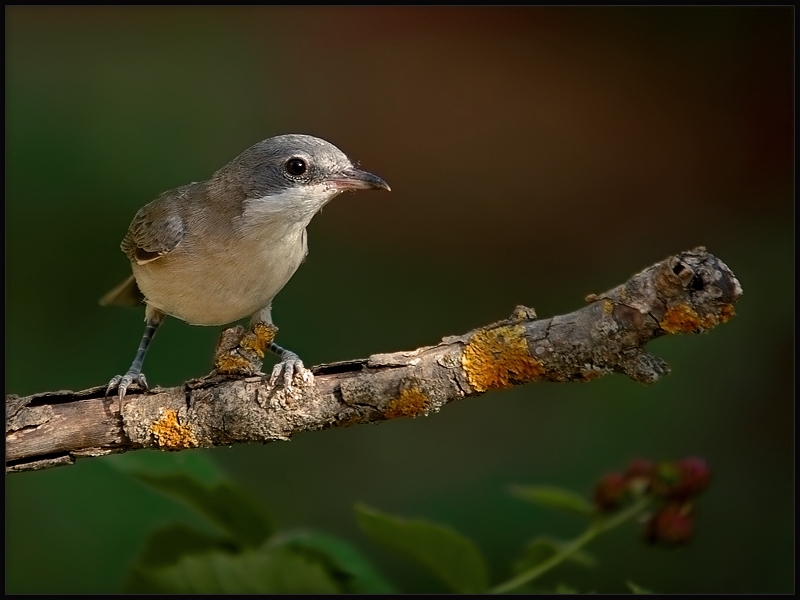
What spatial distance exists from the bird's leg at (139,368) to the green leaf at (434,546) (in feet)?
3.44

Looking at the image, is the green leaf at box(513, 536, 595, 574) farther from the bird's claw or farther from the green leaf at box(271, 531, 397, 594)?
the bird's claw

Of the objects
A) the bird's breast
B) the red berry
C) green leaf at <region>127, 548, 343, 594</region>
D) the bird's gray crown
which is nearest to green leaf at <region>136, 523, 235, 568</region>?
green leaf at <region>127, 548, 343, 594</region>

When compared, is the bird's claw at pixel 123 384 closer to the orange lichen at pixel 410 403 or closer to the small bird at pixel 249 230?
the small bird at pixel 249 230

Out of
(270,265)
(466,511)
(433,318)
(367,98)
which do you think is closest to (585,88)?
(367,98)

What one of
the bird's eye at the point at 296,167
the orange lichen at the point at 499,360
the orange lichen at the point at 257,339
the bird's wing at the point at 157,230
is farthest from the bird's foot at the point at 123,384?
the orange lichen at the point at 499,360

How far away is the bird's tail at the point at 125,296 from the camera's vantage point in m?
4.89

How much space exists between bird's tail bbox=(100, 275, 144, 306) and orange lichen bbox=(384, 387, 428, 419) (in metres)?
2.58

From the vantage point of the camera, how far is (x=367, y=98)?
7.51 m

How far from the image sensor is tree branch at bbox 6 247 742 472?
7.52 ft

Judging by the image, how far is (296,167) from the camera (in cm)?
384

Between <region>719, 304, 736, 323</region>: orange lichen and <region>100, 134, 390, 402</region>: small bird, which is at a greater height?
<region>719, 304, 736, 323</region>: orange lichen

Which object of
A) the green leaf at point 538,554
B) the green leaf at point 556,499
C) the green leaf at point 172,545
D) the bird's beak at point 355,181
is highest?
the bird's beak at point 355,181

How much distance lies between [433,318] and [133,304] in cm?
234

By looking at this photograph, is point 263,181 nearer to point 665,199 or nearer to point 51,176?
point 51,176
